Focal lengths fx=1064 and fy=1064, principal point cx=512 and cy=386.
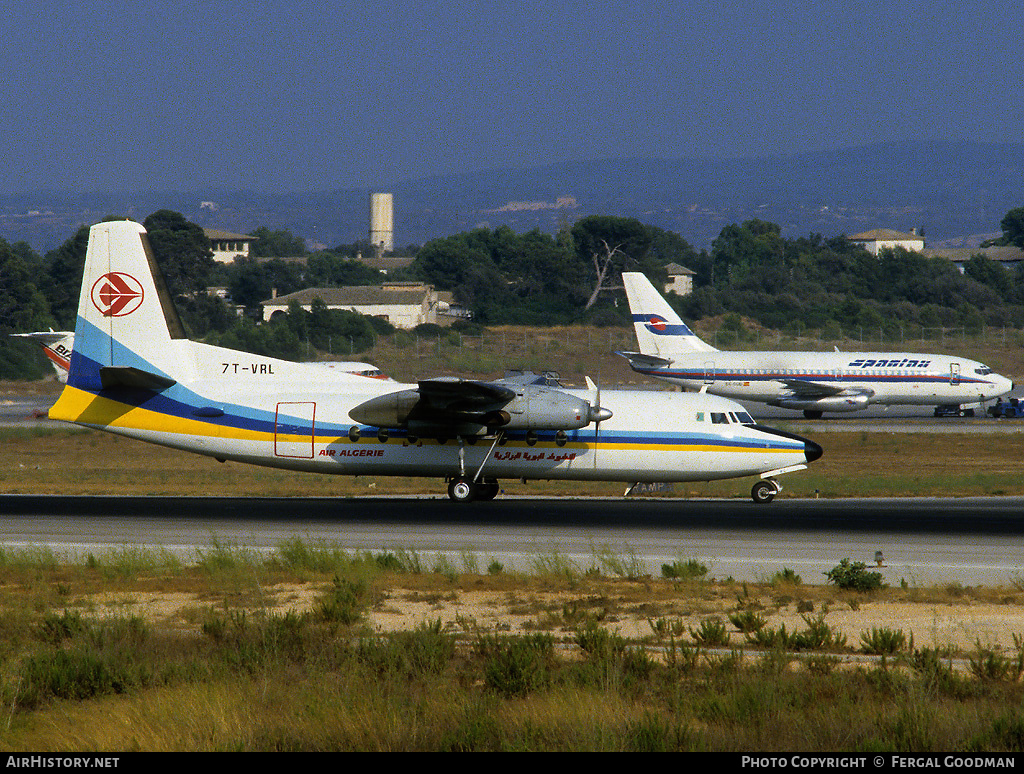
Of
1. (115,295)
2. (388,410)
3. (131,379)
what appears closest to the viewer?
(388,410)

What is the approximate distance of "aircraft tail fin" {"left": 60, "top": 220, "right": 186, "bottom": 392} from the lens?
25531 millimetres

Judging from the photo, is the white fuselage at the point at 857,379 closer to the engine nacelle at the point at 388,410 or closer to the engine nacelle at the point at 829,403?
the engine nacelle at the point at 829,403

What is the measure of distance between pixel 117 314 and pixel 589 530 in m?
12.6

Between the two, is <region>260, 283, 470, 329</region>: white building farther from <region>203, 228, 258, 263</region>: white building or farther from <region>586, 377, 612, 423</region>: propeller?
<region>203, 228, 258, 263</region>: white building

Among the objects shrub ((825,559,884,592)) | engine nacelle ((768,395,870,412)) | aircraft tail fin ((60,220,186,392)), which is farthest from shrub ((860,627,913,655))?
engine nacelle ((768,395,870,412))

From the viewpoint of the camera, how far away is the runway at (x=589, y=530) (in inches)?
726

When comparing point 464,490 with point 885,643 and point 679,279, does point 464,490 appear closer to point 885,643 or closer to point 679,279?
point 885,643

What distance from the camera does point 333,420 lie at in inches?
1000

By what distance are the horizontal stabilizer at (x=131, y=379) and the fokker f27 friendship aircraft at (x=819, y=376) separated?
3513 cm

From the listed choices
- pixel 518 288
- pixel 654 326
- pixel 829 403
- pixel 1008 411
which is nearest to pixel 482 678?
pixel 829 403

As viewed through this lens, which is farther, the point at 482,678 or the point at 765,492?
the point at 765,492

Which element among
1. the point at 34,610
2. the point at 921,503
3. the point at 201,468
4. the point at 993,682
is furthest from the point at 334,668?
the point at 201,468

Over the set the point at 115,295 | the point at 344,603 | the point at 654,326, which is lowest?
the point at 344,603

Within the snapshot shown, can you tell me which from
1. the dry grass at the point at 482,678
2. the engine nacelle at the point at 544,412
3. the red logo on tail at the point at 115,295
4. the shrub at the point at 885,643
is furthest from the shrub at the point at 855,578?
the red logo on tail at the point at 115,295
